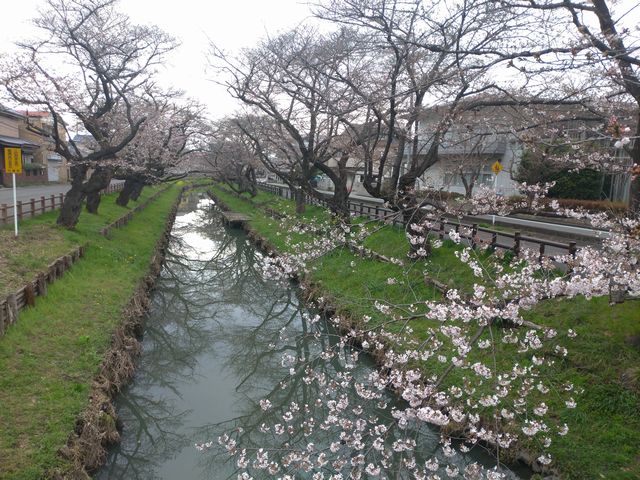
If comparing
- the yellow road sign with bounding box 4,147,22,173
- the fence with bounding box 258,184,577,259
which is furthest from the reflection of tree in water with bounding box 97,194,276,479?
the yellow road sign with bounding box 4,147,22,173

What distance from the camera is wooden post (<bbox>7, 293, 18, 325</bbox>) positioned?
745cm

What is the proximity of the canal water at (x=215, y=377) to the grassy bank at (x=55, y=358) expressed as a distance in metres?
1.02

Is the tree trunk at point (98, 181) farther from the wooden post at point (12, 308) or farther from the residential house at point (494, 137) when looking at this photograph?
the residential house at point (494, 137)

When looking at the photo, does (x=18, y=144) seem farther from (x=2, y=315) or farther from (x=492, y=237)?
(x=492, y=237)

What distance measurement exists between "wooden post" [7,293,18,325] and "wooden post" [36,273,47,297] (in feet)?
4.41

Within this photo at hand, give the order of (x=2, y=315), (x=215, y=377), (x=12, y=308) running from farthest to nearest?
1. (x=215, y=377)
2. (x=12, y=308)
3. (x=2, y=315)

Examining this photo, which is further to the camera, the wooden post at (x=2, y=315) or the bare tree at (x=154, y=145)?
the bare tree at (x=154, y=145)

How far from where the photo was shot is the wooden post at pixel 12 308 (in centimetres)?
745

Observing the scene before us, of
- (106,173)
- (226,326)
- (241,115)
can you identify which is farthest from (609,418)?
(241,115)

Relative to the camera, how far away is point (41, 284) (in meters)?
9.12

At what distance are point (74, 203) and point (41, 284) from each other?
22.6 feet

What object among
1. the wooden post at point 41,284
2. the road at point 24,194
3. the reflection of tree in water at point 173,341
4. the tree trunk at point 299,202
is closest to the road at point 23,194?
the road at point 24,194

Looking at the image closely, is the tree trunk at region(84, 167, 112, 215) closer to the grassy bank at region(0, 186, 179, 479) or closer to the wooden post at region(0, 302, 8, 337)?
the grassy bank at region(0, 186, 179, 479)

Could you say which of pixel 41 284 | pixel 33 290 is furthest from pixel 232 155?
pixel 33 290
